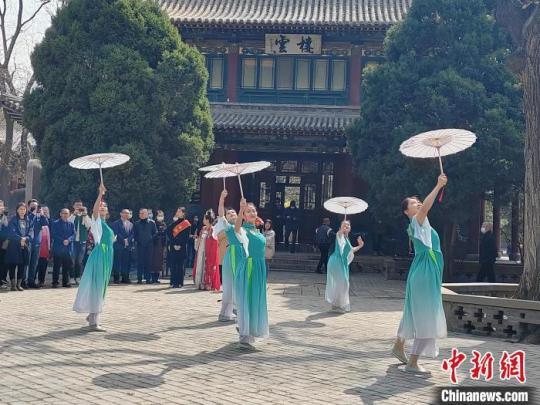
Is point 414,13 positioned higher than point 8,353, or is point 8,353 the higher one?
point 414,13

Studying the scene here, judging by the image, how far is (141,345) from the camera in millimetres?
9297

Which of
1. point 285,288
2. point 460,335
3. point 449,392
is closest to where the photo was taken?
point 449,392

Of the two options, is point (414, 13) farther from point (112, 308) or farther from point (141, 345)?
point (141, 345)

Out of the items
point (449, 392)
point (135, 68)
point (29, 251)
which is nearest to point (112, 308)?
point (29, 251)

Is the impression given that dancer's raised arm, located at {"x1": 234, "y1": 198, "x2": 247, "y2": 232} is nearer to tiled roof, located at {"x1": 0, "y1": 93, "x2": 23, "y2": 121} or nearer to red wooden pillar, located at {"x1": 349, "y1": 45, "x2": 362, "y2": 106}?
tiled roof, located at {"x1": 0, "y1": 93, "x2": 23, "y2": 121}

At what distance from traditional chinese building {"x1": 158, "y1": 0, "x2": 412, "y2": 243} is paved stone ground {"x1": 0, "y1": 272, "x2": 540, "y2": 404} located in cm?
1330

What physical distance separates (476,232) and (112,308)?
15.8m

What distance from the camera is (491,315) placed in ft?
36.9

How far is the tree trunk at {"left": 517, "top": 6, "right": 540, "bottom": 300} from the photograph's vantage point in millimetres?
12008

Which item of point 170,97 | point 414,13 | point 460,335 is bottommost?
point 460,335

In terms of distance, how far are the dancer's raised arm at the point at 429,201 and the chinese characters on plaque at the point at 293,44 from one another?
19956mm

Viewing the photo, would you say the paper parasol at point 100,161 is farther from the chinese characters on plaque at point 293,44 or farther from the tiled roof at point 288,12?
the chinese characters on plaque at point 293,44

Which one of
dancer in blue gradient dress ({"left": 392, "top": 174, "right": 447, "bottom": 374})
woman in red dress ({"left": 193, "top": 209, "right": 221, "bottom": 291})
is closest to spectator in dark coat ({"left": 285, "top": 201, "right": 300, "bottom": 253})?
woman in red dress ({"left": 193, "top": 209, "right": 221, "bottom": 291})

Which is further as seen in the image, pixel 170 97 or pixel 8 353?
pixel 170 97
